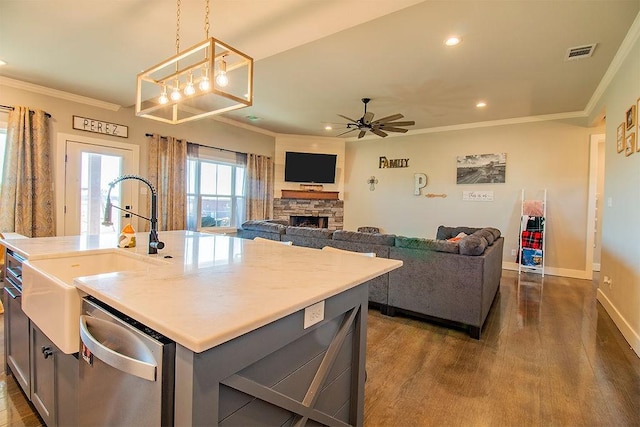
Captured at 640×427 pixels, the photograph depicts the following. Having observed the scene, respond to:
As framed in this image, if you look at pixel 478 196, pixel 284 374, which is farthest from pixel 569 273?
pixel 284 374

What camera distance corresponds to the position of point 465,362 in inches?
93.3

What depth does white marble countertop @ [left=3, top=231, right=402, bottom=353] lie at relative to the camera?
2.65 feet

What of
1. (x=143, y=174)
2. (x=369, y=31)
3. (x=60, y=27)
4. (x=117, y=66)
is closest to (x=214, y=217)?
(x=143, y=174)

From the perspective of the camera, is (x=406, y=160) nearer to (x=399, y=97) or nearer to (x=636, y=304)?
(x=399, y=97)

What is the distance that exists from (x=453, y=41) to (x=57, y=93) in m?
4.94

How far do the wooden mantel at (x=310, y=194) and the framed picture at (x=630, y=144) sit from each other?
16.7 feet

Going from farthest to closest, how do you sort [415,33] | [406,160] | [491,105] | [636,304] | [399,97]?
[406,160]
[491,105]
[399,97]
[415,33]
[636,304]


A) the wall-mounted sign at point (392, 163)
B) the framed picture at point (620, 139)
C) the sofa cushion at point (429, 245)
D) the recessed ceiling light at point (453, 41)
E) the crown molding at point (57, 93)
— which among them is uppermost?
the recessed ceiling light at point (453, 41)

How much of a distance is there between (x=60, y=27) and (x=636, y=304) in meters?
5.36

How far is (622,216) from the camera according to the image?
9.88 feet

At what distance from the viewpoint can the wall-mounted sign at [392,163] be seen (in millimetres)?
6738

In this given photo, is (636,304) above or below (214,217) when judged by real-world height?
below

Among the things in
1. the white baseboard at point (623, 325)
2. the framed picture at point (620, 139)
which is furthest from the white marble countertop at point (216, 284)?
the framed picture at point (620, 139)

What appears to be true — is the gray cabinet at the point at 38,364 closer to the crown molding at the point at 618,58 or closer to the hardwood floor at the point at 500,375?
the hardwood floor at the point at 500,375
